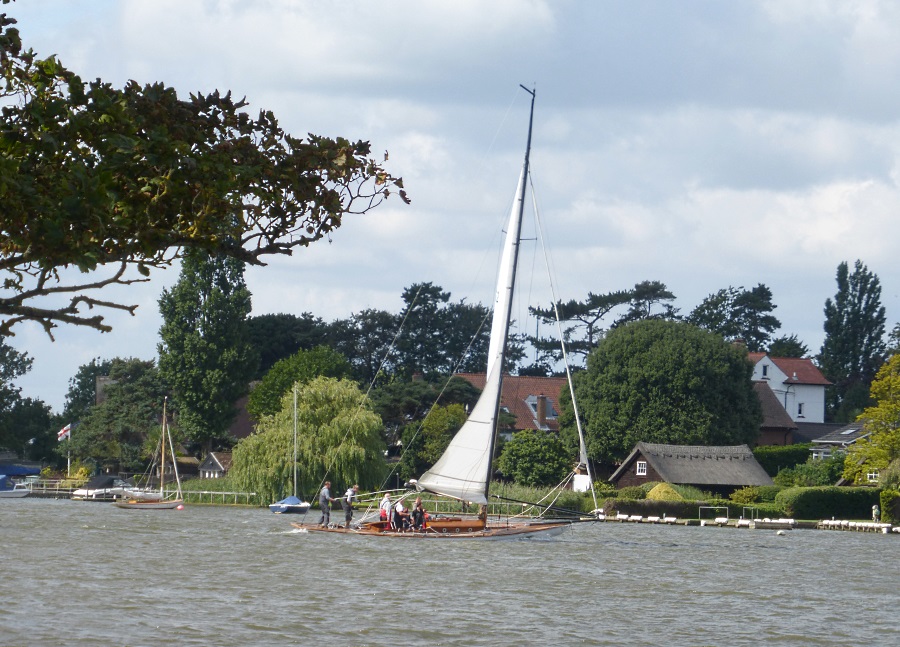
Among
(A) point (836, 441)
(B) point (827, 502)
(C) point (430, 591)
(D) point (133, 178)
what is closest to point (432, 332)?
(A) point (836, 441)

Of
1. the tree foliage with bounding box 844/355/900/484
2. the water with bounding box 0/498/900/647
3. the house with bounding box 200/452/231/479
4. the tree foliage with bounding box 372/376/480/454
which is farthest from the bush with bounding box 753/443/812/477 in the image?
the water with bounding box 0/498/900/647

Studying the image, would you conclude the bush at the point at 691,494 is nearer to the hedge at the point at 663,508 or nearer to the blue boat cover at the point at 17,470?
the hedge at the point at 663,508

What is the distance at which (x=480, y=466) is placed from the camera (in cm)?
4659

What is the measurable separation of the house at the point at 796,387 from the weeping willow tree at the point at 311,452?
55.5 m

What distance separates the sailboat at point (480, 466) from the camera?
4638 centimetres

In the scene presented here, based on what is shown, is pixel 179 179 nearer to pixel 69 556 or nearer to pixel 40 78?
pixel 40 78

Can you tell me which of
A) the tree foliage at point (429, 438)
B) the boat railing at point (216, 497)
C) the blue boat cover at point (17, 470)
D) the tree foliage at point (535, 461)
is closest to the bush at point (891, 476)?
the tree foliage at point (535, 461)

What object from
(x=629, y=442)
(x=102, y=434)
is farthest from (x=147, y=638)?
(x=102, y=434)

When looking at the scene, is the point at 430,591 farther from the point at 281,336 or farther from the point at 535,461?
the point at 281,336

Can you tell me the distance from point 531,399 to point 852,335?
3798 cm

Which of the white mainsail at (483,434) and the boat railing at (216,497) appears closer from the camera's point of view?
the white mainsail at (483,434)

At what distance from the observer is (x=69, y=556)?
38625 mm

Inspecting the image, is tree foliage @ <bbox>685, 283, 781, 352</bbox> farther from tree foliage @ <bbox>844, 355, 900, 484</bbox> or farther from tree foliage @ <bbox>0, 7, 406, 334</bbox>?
tree foliage @ <bbox>0, 7, 406, 334</bbox>

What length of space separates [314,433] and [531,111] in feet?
107
